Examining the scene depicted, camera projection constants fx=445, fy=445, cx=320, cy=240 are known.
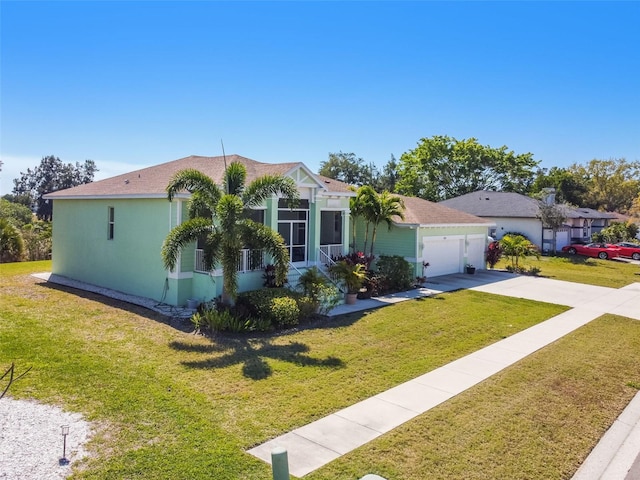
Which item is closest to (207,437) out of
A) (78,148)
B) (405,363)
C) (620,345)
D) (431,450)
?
(431,450)

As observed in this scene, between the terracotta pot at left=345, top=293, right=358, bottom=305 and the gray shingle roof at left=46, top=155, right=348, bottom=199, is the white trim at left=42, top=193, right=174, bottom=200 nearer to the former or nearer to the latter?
the gray shingle roof at left=46, top=155, right=348, bottom=199

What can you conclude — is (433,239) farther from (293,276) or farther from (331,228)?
(293,276)

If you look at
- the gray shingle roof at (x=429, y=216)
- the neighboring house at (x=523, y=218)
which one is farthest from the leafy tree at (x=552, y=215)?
the gray shingle roof at (x=429, y=216)

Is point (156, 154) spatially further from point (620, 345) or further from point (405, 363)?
point (620, 345)

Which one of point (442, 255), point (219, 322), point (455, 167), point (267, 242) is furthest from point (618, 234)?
point (219, 322)

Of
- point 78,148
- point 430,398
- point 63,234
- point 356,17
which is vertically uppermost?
point 356,17

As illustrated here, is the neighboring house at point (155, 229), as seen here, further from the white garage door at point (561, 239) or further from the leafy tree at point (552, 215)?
the white garage door at point (561, 239)
